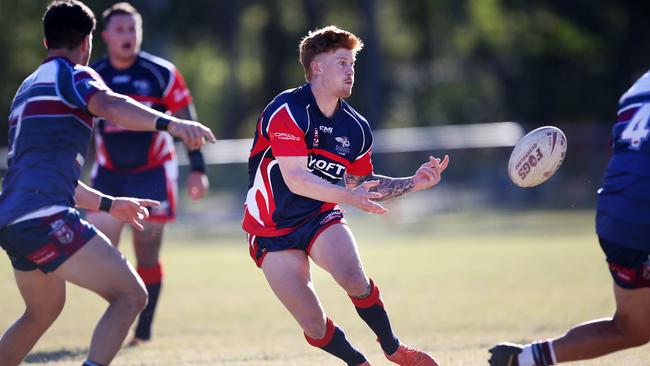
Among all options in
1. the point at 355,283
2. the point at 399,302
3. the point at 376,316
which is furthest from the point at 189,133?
the point at 399,302

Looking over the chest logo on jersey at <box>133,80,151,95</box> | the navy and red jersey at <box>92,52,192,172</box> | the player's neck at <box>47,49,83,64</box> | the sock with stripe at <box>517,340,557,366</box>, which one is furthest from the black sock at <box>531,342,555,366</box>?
the chest logo on jersey at <box>133,80,151,95</box>

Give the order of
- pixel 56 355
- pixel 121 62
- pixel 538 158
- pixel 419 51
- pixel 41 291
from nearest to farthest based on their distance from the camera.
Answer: pixel 41 291, pixel 538 158, pixel 56 355, pixel 121 62, pixel 419 51

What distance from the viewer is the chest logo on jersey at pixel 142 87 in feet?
28.0

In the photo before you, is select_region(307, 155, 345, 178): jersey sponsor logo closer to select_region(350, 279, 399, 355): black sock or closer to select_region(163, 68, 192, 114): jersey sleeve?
select_region(350, 279, 399, 355): black sock

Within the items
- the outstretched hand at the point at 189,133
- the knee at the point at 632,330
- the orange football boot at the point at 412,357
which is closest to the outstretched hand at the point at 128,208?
the outstretched hand at the point at 189,133

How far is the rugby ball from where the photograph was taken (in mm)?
6270

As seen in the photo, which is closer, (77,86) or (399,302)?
(77,86)

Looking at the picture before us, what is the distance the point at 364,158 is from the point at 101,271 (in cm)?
183

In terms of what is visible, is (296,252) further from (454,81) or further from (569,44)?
(454,81)

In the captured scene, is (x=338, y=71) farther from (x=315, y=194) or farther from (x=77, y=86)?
(x=77, y=86)

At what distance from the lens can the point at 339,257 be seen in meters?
5.91

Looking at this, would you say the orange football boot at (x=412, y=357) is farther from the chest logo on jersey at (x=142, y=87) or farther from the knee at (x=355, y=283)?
the chest logo on jersey at (x=142, y=87)

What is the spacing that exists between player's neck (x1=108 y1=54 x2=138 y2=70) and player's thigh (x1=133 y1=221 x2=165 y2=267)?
1.29 meters

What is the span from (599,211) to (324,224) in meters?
1.58
